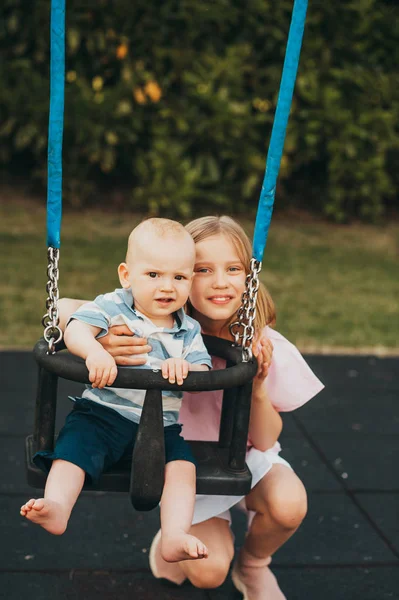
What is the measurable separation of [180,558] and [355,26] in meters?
7.92

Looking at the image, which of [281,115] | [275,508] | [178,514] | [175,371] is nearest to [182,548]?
[178,514]

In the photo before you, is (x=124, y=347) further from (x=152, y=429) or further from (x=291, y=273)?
(x=291, y=273)

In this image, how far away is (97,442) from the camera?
82.7 inches

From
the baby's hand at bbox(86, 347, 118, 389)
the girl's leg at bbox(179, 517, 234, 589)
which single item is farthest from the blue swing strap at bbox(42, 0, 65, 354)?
the girl's leg at bbox(179, 517, 234, 589)

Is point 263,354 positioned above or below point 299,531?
above

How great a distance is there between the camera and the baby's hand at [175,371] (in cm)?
191

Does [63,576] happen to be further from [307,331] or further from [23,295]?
[23,295]

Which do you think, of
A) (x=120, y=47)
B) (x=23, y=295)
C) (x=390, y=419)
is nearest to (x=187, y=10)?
(x=120, y=47)

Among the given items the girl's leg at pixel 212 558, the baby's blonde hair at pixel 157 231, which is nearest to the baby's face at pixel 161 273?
the baby's blonde hair at pixel 157 231

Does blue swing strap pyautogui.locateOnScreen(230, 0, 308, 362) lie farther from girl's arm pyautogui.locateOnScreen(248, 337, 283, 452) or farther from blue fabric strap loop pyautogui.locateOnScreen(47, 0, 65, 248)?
blue fabric strap loop pyautogui.locateOnScreen(47, 0, 65, 248)

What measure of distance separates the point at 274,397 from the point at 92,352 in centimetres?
76

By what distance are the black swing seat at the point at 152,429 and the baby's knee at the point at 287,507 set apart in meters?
0.22

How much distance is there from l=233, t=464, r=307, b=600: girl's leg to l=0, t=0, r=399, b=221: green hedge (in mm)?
6349

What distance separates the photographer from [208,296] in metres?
2.34
